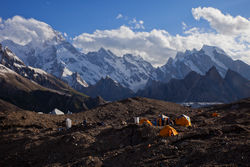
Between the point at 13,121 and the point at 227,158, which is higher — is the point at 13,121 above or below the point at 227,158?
above

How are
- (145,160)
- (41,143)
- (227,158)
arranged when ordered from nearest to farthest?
(227,158) → (145,160) → (41,143)

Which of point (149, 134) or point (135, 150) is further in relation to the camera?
point (149, 134)

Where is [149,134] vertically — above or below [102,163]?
above

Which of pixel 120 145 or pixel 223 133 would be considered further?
pixel 120 145

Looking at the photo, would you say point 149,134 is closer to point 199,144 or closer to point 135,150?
point 135,150

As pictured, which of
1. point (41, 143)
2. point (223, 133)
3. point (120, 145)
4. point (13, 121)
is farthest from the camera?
point (13, 121)

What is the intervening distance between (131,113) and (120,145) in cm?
3112

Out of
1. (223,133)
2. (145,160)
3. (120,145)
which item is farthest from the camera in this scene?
(120,145)

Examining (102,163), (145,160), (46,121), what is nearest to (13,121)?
(46,121)

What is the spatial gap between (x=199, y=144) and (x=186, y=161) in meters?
3.05

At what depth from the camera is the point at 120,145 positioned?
2222cm

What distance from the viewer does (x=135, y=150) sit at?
18.9 meters

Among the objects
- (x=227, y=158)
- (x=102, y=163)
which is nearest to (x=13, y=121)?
(x=102, y=163)

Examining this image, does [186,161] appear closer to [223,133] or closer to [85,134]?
[223,133]
